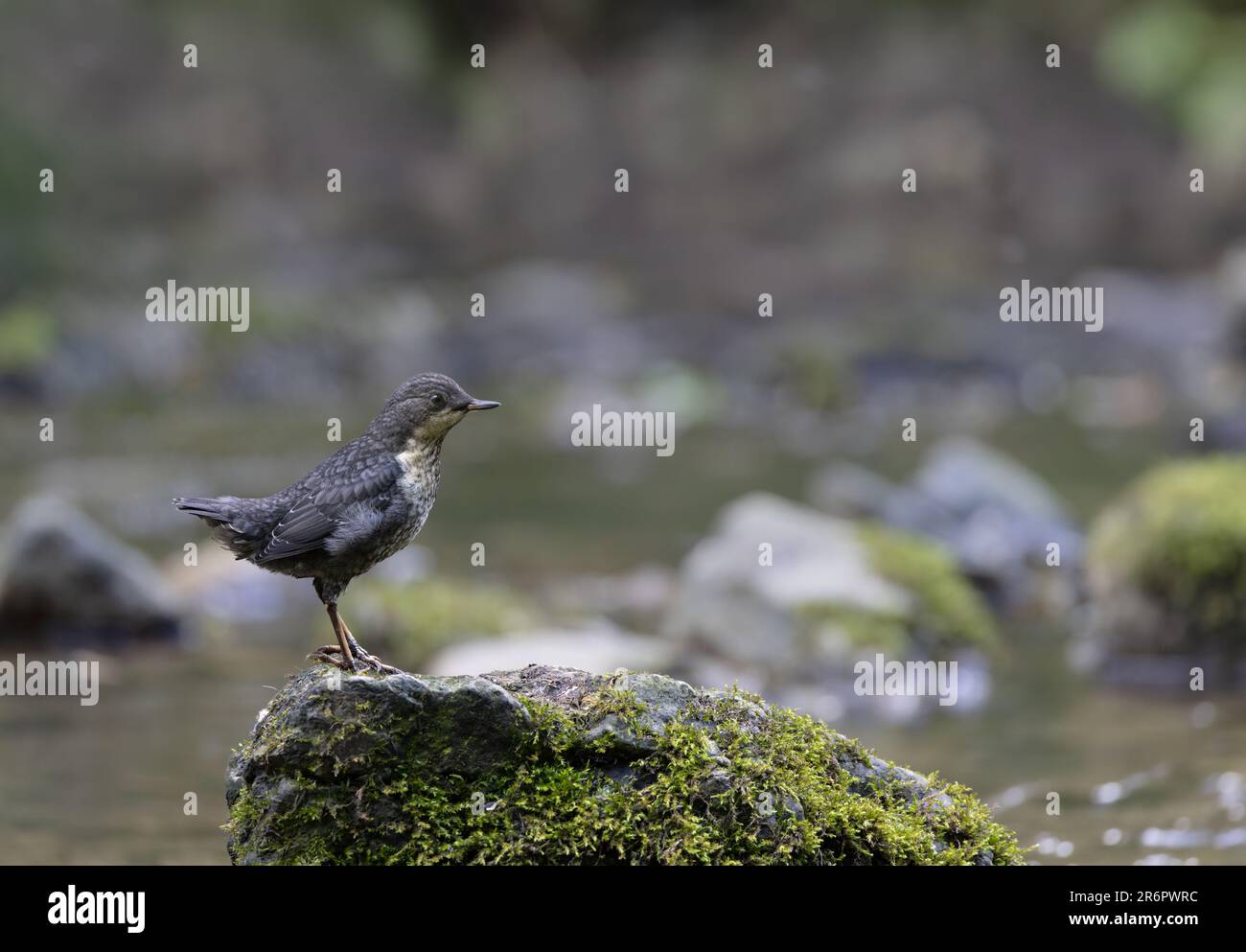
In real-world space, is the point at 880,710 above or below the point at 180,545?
below

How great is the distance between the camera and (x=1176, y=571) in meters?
10.8

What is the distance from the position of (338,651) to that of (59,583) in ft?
25.5

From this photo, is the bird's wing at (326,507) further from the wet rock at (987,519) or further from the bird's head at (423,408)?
the wet rock at (987,519)

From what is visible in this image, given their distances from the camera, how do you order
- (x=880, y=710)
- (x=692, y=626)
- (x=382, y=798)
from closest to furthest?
(x=382, y=798) → (x=880, y=710) → (x=692, y=626)

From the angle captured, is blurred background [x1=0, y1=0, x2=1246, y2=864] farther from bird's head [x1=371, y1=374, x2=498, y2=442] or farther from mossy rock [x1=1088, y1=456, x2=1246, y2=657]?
bird's head [x1=371, y1=374, x2=498, y2=442]

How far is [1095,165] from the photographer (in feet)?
119

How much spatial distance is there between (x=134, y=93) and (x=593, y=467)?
18836mm

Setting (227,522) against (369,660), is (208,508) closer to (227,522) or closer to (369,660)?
(227,522)

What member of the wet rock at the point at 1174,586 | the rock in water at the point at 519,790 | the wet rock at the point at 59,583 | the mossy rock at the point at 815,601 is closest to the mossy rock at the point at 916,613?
the mossy rock at the point at 815,601

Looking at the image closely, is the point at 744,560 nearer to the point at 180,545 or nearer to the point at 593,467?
the point at 180,545

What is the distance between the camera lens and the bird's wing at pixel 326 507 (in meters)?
4.94

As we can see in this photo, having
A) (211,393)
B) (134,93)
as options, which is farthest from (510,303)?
(134,93)

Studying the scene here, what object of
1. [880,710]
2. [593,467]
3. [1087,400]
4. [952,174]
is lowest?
[880,710]

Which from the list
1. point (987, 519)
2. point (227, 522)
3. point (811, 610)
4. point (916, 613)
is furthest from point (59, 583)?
point (987, 519)
